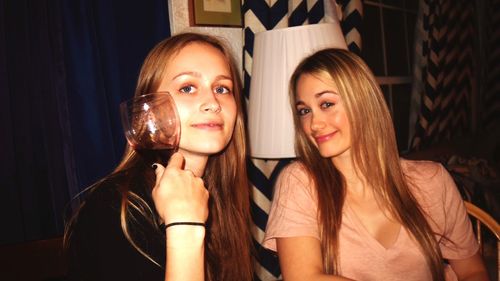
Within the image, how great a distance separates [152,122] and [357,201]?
2.88ft

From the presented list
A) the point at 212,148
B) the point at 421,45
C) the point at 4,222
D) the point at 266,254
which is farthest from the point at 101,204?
the point at 421,45

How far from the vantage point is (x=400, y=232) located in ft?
4.27

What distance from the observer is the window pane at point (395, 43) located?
12.7 feet

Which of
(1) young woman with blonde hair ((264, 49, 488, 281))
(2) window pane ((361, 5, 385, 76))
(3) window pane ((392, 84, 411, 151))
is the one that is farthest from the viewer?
(3) window pane ((392, 84, 411, 151))

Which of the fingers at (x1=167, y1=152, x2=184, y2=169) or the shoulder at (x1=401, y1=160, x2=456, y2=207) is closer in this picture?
the fingers at (x1=167, y1=152, x2=184, y2=169)

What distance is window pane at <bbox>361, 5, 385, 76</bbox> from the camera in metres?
3.64

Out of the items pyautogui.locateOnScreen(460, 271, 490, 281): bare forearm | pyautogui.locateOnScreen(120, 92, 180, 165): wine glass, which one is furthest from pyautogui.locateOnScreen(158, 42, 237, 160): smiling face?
pyautogui.locateOnScreen(460, 271, 490, 281): bare forearm

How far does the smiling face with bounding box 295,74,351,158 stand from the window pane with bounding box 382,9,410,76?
2.72m

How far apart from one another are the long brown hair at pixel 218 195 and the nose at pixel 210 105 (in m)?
0.16

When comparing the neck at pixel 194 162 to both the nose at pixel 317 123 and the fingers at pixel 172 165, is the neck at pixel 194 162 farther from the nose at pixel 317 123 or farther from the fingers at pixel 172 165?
the nose at pixel 317 123

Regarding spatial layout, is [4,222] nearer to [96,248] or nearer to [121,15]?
[96,248]

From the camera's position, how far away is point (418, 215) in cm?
135

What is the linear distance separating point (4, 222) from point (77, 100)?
19.9 inches

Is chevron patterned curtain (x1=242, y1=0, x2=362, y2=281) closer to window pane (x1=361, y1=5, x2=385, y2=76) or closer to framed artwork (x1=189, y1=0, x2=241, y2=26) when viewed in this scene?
framed artwork (x1=189, y1=0, x2=241, y2=26)
